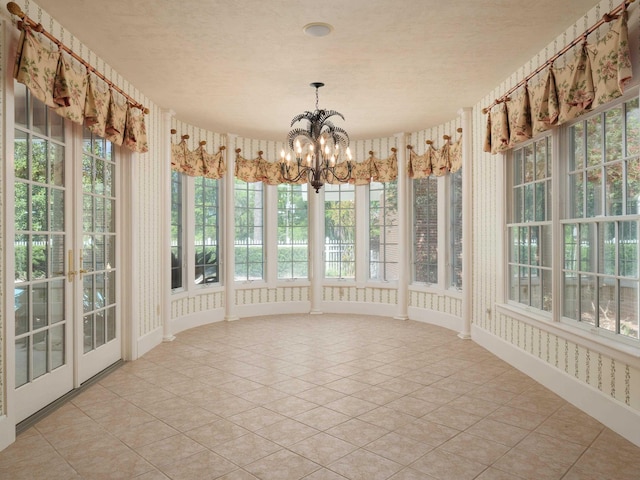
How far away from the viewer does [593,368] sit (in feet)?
10.5

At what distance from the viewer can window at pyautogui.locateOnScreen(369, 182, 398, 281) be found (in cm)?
717

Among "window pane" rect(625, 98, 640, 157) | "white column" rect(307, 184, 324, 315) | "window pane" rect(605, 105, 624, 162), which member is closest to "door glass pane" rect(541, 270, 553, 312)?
"window pane" rect(605, 105, 624, 162)

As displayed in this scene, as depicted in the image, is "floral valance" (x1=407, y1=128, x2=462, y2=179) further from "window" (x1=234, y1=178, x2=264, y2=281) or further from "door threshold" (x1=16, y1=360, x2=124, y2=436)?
"door threshold" (x1=16, y1=360, x2=124, y2=436)

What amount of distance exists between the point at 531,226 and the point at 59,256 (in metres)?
4.14

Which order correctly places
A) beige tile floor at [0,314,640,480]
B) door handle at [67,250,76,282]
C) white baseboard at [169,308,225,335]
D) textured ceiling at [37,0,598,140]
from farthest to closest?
white baseboard at [169,308,225,335], door handle at [67,250,76,282], textured ceiling at [37,0,598,140], beige tile floor at [0,314,640,480]

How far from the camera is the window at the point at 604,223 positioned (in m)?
2.91

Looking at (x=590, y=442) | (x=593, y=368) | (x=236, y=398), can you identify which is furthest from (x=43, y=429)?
(x=593, y=368)

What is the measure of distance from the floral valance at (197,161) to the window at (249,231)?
0.60 metres

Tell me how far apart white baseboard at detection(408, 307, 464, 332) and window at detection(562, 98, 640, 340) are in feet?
7.99

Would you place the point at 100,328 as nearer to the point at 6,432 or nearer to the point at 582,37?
the point at 6,432

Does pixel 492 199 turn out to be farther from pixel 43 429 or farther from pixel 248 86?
pixel 43 429

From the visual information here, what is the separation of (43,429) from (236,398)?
4.34 ft

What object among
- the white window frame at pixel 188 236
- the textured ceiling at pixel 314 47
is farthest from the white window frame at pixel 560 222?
the white window frame at pixel 188 236

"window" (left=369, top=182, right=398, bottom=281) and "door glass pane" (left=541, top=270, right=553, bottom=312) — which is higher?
"window" (left=369, top=182, right=398, bottom=281)
